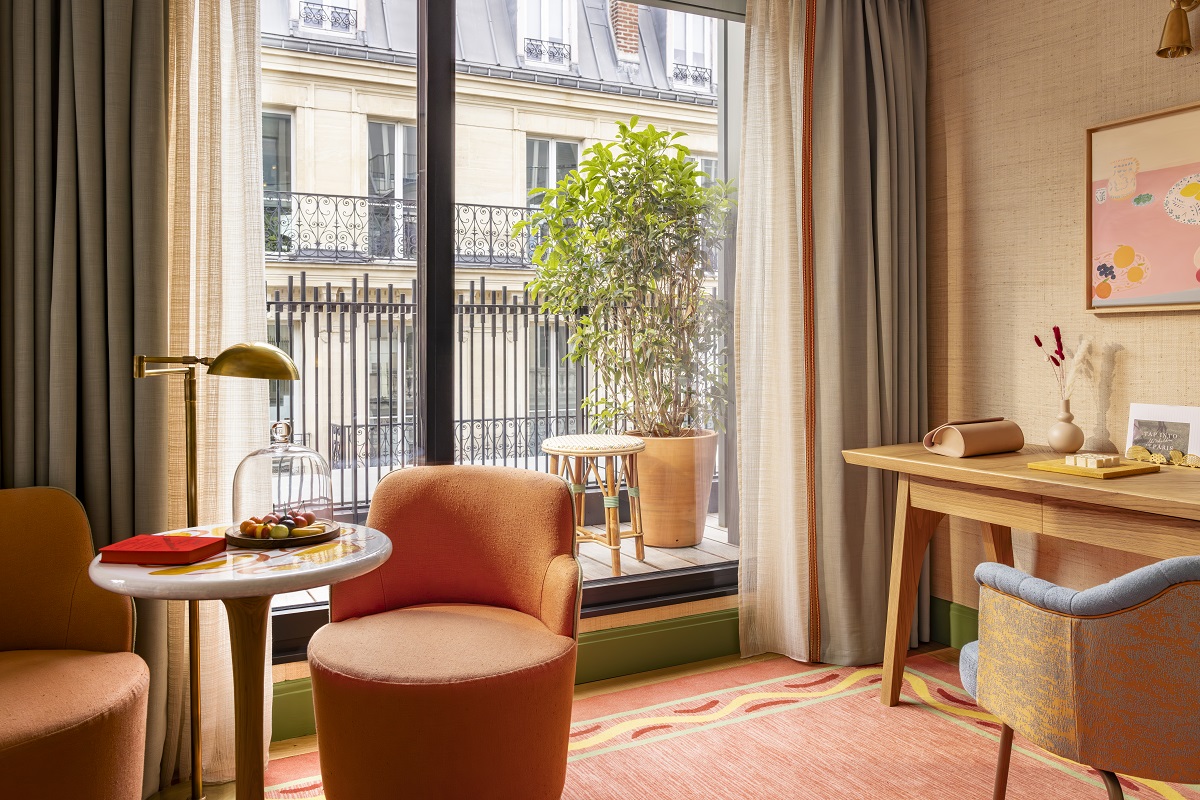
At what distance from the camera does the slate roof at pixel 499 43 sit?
2.65 meters

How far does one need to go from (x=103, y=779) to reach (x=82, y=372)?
0.98 m

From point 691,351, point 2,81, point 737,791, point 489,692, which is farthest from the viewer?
point 691,351

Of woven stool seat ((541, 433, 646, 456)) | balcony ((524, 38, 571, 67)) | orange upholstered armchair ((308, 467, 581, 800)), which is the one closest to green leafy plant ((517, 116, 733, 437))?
woven stool seat ((541, 433, 646, 456))

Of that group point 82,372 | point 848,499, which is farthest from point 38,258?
point 848,499

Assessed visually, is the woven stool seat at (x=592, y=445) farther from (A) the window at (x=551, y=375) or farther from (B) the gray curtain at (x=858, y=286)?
(B) the gray curtain at (x=858, y=286)

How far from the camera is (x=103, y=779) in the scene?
166cm

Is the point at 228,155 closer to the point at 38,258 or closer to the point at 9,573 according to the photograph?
the point at 38,258

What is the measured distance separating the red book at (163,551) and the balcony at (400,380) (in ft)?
3.05

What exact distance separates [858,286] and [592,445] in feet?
3.68

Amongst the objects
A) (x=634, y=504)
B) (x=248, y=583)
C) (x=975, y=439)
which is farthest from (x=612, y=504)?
(x=248, y=583)

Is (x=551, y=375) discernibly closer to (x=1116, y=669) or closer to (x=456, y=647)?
(x=456, y=647)

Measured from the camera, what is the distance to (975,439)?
2.57 m

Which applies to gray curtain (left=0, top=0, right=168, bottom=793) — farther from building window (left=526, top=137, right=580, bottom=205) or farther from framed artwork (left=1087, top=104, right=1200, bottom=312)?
framed artwork (left=1087, top=104, right=1200, bottom=312)

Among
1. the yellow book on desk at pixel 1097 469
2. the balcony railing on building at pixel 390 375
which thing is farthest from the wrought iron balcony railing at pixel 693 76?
the yellow book on desk at pixel 1097 469
